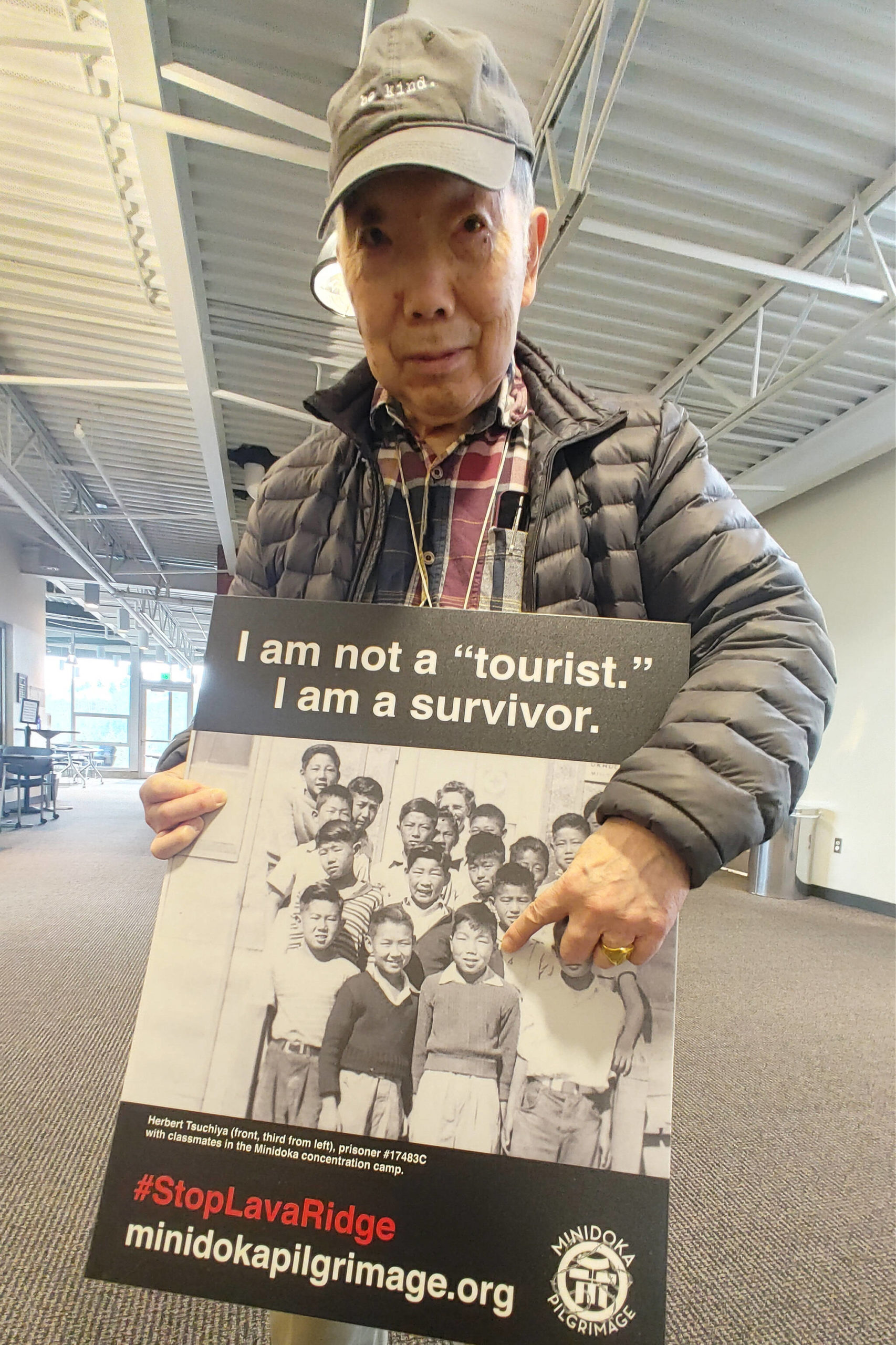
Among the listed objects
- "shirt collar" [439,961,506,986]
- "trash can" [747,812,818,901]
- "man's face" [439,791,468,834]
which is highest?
"man's face" [439,791,468,834]

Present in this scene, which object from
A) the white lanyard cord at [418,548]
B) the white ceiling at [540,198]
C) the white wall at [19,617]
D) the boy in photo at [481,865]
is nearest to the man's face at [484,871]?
the boy in photo at [481,865]

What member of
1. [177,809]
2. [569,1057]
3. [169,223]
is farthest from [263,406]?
[569,1057]

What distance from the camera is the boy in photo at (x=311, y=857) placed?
61 centimetres

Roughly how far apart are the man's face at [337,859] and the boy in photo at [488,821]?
115 millimetres

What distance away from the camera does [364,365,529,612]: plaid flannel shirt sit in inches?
32.1

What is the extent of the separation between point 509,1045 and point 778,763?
331mm

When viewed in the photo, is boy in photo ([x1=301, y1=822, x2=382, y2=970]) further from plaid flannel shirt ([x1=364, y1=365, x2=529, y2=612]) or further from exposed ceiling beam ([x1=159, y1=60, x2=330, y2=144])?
exposed ceiling beam ([x1=159, y1=60, x2=330, y2=144])

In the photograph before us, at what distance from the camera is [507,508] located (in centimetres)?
82

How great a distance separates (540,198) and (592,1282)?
13.0 feet

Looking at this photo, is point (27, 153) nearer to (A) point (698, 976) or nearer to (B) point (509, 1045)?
(B) point (509, 1045)

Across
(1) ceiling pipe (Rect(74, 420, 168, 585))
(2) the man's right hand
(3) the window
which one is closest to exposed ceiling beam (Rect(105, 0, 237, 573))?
(2) the man's right hand

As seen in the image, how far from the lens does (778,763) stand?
0.57 m

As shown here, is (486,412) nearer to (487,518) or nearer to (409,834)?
(487,518)

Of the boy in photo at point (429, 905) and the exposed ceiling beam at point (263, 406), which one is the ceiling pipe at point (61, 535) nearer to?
the exposed ceiling beam at point (263, 406)
